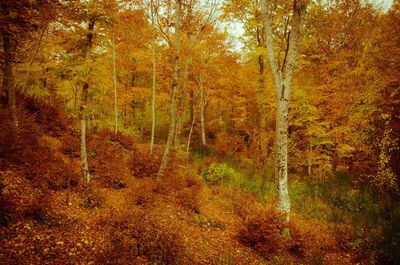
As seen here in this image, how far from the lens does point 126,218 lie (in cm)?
578

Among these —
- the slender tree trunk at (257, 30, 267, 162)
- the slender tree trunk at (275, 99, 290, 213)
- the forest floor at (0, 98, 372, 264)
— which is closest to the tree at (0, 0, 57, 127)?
the forest floor at (0, 98, 372, 264)

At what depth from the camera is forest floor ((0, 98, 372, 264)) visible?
4.89 m

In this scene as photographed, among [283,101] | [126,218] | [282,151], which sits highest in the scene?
[283,101]

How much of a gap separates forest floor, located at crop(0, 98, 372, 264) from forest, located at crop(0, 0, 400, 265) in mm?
39

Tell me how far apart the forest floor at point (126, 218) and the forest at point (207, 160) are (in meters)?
0.04

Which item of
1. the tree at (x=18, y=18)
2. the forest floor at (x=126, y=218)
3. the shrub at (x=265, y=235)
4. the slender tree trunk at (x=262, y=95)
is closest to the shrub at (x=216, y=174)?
the forest floor at (x=126, y=218)

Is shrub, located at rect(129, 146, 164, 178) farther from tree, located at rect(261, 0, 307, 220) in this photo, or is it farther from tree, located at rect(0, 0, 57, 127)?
tree, located at rect(261, 0, 307, 220)

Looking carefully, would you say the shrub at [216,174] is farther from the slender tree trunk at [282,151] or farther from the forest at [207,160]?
the slender tree trunk at [282,151]

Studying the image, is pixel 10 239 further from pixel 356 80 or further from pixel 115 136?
pixel 356 80

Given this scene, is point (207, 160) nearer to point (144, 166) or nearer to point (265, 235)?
point (144, 166)

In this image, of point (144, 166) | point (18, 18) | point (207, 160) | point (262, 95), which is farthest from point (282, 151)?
point (18, 18)

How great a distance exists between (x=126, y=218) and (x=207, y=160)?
8.42 m

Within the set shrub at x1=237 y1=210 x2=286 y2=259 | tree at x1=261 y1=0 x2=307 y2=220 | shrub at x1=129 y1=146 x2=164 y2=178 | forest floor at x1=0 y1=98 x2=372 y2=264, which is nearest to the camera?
forest floor at x1=0 y1=98 x2=372 y2=264

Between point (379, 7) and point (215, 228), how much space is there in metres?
17.4
